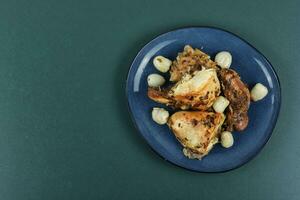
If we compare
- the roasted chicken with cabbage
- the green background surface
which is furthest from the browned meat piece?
the green background surface

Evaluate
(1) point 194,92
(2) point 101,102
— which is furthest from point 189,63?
(2) point 101,102

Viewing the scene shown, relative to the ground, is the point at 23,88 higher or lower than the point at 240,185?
higher

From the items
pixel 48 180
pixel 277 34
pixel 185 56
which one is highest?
pixel 277 34

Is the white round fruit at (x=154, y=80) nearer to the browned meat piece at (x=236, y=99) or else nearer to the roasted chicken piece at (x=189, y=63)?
the roasted chicken piece at (x=189, y=63)

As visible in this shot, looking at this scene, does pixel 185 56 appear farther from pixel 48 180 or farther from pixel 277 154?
pixel 48 180

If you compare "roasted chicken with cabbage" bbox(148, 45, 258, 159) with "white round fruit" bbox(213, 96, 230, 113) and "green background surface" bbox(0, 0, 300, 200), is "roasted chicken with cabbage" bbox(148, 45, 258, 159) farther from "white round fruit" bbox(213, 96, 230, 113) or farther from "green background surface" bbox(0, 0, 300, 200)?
"green background surface" bbox(0, 0, 300, 200)

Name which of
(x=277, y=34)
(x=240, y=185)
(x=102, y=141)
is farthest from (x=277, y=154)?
(x=102, y=141)

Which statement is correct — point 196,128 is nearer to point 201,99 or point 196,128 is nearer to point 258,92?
point 201,99
